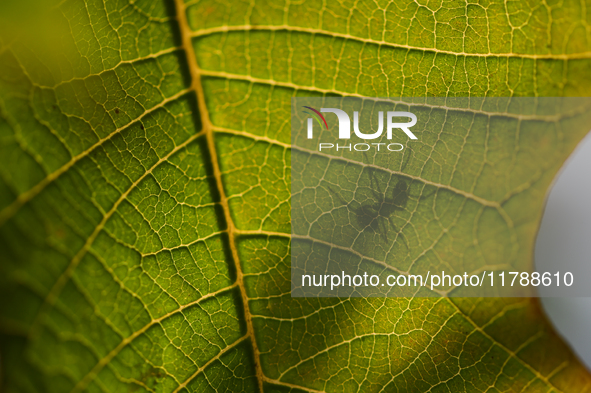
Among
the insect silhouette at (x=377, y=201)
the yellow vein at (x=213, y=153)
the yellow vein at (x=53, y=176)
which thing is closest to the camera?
the yellow vein at (x=53, y=176)

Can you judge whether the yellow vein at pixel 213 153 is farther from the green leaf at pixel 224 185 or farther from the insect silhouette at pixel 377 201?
the insect silhouette at pixel 377 201

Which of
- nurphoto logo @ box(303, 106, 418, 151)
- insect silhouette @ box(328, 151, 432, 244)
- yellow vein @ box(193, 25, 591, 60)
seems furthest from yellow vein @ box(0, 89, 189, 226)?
insect silhouette @ box(328, 151, 432, 244)

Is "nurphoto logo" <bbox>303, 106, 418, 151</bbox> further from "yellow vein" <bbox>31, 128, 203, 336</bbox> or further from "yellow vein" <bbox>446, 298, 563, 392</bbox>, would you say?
"yellow vein" <bbox>446, 298, 563, 392</bbox>

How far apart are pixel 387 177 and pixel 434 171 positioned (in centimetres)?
12

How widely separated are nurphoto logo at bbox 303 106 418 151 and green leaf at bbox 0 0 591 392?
0.18 ft

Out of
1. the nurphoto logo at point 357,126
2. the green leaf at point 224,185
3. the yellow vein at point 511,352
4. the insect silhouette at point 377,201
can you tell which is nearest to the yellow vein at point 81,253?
the green leaf at point 224,185

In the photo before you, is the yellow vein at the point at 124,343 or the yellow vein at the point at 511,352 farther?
the yellow vein at the point at 511,352

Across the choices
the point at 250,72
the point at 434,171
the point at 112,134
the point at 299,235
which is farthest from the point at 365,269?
the point at 112,134

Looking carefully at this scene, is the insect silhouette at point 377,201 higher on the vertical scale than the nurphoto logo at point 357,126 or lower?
lower

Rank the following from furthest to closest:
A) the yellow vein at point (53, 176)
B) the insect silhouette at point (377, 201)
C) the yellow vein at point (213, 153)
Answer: the insect silhouette at point (377, 201), the yellow vein at point (213, 153), the yellow vein at point (53, 176)

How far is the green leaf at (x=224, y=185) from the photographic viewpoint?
0.69m

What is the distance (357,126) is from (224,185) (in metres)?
0.35

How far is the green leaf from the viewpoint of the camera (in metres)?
0.69

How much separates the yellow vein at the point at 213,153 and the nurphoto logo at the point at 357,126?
23 centimetres
